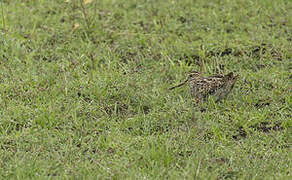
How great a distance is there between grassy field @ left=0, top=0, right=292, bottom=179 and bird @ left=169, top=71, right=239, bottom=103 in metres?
0.14

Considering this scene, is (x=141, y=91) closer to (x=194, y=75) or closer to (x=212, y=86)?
(x=194, y=75)

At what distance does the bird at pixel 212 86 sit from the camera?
24.3 feet

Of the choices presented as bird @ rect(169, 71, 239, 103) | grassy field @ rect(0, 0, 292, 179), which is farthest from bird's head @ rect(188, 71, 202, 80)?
grassy field @ rect(0, 0, 292, 179)

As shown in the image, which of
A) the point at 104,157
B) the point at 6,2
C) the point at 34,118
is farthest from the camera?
the point at 6,2

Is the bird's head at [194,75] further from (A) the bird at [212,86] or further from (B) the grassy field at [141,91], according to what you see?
(B) the grassy field at [141,91]

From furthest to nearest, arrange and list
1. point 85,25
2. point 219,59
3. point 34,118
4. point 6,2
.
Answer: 1. point 6,2
2. point 85,25
3. point 219,59
4. point 34,118

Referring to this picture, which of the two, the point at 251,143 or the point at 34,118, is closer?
the point at 251,143

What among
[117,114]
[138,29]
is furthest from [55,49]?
[117,114]

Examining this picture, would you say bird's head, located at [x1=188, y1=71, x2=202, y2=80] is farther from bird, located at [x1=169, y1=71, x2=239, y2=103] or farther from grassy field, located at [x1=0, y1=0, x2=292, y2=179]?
grassy field, located at [x1=0, y1=0, x2=292, y2=179]

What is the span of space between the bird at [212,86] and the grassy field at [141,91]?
0.14m

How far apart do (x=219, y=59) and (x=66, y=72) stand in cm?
236

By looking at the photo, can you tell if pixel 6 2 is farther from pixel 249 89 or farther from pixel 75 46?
pixel 249 89

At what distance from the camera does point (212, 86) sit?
743 cm

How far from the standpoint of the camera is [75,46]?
29.5ft
